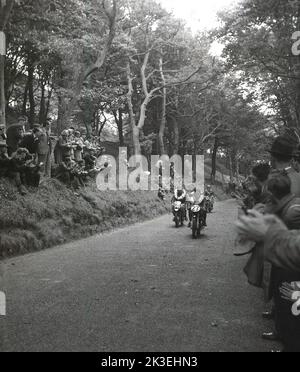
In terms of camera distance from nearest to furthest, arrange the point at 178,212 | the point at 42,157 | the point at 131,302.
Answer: the point at 131,302 < the point at 42,157 < the point at 178,212

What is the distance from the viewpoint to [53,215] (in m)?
15.1

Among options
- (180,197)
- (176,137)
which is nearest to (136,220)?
(180,197)

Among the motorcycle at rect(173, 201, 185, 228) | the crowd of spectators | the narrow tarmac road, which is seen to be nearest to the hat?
the narrow tarmac road

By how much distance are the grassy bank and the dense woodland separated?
3293mm

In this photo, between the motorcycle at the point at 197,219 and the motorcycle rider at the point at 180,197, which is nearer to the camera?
the motorcycle at the point at 197,219

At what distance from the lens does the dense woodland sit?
1833 centimetres

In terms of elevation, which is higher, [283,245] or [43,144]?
Answer: [43,144]

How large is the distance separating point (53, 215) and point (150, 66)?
2620cm

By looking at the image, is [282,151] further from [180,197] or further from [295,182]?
[180,197]

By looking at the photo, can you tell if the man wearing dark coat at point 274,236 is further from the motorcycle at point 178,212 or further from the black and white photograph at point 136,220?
the motorcycle at point 178,212

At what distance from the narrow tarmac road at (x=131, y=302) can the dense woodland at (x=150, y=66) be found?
820 centimetres

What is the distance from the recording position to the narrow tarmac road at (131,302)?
17.8 feet

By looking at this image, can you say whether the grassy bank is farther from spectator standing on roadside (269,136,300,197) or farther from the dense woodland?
spectator standing on roadside (269,136,300,197)

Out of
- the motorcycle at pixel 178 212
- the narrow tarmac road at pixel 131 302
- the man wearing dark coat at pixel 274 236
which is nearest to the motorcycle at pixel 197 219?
the narrow tarmac road at pixel 131 302
